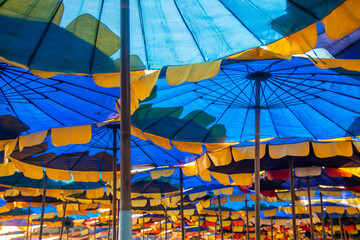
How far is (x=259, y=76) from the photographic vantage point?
584 cm

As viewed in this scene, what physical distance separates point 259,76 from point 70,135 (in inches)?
132

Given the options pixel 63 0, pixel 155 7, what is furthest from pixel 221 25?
pixel 63 0

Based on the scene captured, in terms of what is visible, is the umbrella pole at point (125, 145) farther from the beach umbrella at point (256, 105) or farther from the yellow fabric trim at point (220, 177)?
the yellow fabric trim at point (220, 177)

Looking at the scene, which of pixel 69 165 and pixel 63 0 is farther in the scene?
pixel 69 165

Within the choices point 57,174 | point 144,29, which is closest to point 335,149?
point 144,29

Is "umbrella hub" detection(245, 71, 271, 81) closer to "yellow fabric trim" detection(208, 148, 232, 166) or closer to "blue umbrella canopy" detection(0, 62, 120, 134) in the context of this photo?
"yellow fabric trim" detection(208, 148, 232, 166)

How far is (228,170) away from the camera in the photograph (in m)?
9.03

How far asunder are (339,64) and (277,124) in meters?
3.51

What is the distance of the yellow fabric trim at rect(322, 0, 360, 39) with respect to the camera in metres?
3.78

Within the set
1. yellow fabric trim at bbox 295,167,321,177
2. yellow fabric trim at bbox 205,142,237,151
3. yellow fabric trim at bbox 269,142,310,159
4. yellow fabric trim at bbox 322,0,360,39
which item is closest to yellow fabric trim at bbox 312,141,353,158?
yellow fabric trim at bbox 269,142,310,159

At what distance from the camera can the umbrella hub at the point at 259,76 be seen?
19.0ft

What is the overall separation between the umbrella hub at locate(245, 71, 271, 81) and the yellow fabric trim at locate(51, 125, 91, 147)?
2.94m

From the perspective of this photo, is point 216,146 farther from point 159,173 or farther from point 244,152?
point 159,173

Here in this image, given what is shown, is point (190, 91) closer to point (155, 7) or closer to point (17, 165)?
point (155, 7)
